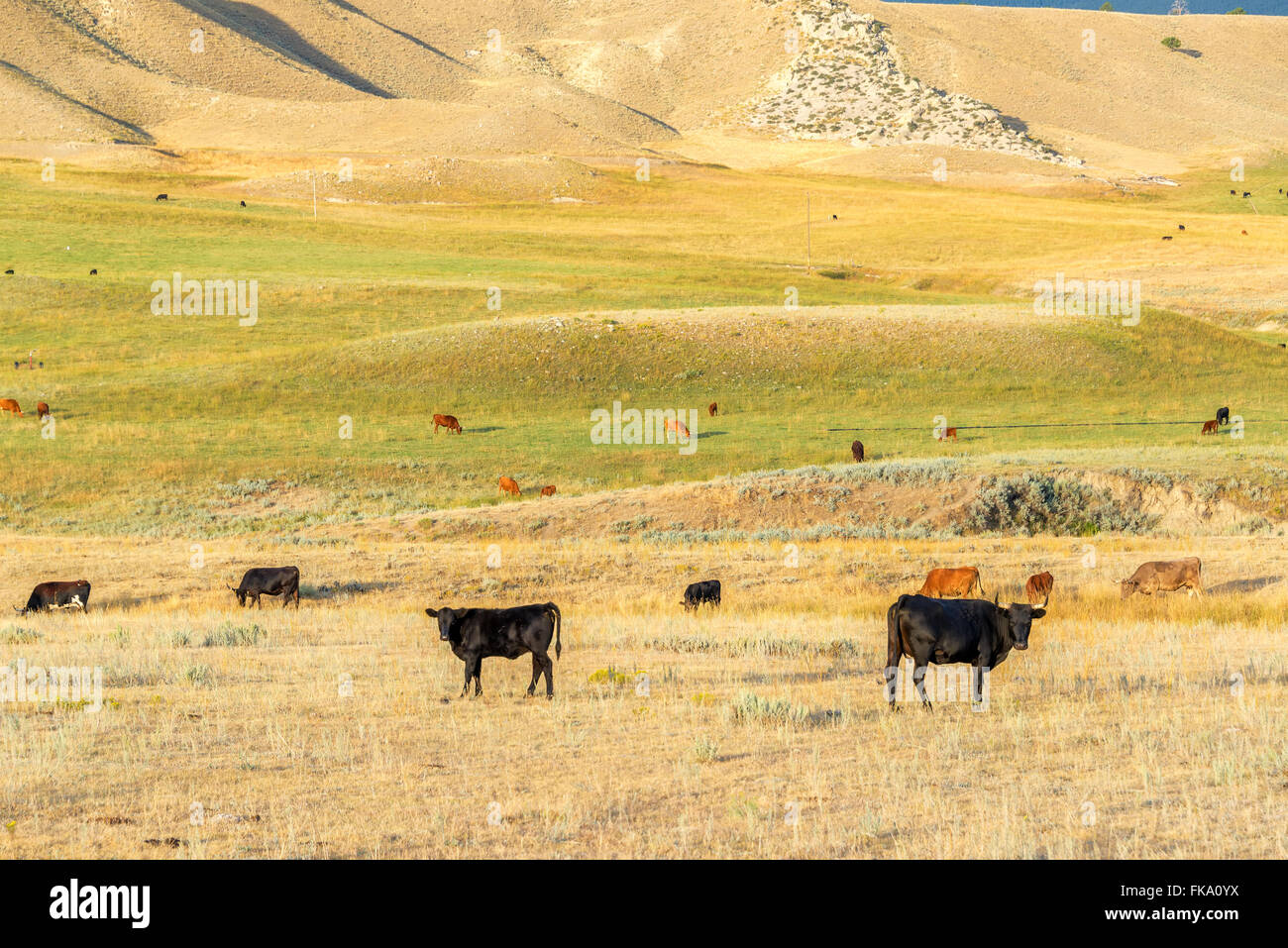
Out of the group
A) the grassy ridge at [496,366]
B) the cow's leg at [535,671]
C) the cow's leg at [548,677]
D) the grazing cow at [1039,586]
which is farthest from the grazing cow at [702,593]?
the grassy ridge at [496,366]

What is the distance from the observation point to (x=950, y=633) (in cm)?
1298

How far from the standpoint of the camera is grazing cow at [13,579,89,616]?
23.5 metres

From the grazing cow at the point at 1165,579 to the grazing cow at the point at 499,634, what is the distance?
40.9 feet

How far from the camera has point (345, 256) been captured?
87188 mm

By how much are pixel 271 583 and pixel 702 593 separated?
7841 mm

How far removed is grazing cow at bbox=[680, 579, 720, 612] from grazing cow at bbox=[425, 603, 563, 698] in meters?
9.16

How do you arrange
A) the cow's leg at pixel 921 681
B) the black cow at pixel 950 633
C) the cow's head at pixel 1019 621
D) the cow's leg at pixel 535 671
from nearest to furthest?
the black cow at pixel 950 633
the cow's leg at pixel 921 681
the cow's head at pixel 1019 621
the cow's leg at pixel 535 671

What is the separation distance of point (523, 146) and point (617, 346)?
131 m

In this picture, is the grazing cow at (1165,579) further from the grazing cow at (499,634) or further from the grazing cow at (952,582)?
the grazing cow at (499,634)

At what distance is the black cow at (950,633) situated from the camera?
1293 centimetres

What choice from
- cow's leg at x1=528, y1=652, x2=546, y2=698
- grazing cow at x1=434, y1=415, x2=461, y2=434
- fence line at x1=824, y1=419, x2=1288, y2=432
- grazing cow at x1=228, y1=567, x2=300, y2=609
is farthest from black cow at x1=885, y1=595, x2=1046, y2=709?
grazing cow at x1=434, y1=415, x2=461, y2=434

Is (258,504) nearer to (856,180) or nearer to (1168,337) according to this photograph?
(1168,337)

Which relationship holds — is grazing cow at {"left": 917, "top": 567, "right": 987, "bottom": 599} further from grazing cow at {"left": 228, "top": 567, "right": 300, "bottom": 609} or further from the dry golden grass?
grazing cow at {"left": 228, "top": 567, "right": 300, "bottom": 609}

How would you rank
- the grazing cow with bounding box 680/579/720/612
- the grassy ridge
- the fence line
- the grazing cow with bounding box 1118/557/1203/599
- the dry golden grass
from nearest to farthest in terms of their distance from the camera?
the dry golden grass → the grazing cow with bounding box 1118/557/1203/599 → the grazing cow with bounding box 680/579/720/612 → the grassy ridge → the fence line
